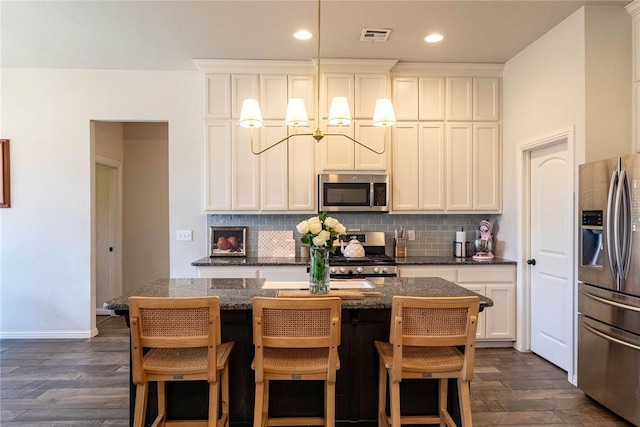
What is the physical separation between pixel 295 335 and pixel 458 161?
306 centimetres

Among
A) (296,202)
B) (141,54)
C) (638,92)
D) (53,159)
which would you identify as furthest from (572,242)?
(53,159)

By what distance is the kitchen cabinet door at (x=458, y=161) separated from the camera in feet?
13.9

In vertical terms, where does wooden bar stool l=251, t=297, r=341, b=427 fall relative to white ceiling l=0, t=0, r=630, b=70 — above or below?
below

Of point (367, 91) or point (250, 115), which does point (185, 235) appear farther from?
point (367, 91)

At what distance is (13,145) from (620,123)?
5.75 m

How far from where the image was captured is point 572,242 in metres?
3.13

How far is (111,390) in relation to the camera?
3029 mm

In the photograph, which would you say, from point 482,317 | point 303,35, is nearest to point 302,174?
point 303,35

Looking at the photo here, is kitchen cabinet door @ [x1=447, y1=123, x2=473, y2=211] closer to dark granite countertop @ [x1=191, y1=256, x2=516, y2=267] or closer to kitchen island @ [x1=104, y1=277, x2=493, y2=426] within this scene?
dark granite countertop @ [x1=191, y1=256, x2=516, y2=267]

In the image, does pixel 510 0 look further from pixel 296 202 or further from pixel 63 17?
pixel 63 17

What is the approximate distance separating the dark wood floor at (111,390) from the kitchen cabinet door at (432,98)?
2.47 meters

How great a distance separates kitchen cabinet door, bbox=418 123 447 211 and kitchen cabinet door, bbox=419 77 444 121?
98mm

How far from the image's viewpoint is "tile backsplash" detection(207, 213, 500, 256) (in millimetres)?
4445

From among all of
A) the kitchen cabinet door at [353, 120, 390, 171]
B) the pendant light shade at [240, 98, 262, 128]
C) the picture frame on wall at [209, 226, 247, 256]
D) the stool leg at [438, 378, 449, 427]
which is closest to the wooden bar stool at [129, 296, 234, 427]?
the pendant light shade at [240, 98, 262, 128]
